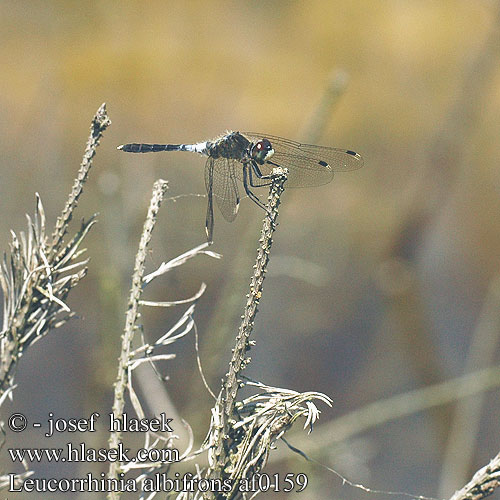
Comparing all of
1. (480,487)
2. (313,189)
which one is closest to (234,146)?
(480,487)

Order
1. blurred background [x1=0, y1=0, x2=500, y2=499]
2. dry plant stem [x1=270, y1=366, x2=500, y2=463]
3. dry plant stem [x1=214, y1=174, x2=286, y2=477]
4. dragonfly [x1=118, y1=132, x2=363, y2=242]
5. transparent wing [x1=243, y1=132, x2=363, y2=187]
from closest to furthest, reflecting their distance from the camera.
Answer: dry plant stem [x1=214, y1=174, x2=286, y2=477] → dragonfly [x1=118, y1=132, x2=363, y2=242] → transparent wing [x1=243, y1=132, x2=363, y2=187] → dry plant stem [x1=270, y1=366, x2=500, y2=463] → blurred background [x1=0, y1=0, x2=500, y2=499]

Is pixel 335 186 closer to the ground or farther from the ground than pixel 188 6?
closer to the ground

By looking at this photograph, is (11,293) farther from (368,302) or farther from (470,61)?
(470,61)

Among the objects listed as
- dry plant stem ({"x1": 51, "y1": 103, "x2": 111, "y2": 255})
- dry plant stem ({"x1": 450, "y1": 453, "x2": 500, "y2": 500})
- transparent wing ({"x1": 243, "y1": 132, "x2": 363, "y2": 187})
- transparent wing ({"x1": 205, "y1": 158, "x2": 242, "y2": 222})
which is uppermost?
transparent wing ({"x1": 243, "y1": 132, "x2": 363, "y2": 187})

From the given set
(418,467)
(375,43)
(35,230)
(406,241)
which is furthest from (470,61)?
(35,230)

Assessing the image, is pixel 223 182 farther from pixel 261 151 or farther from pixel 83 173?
pixel 83 173

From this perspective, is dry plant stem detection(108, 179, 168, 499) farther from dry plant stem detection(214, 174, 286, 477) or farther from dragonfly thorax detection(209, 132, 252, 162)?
dragonfly thorax detection(209, 132, 252, 162)

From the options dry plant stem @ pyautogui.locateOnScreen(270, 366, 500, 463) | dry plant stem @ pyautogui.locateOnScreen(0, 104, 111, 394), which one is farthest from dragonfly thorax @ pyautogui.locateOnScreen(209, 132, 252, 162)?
dry plant stem @ pyautogui.locateOnScreen(270, 366, 500, 463)

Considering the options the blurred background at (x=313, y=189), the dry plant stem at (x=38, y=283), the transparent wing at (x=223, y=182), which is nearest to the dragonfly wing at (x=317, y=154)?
the transparent wing at (x=223, y=182)
